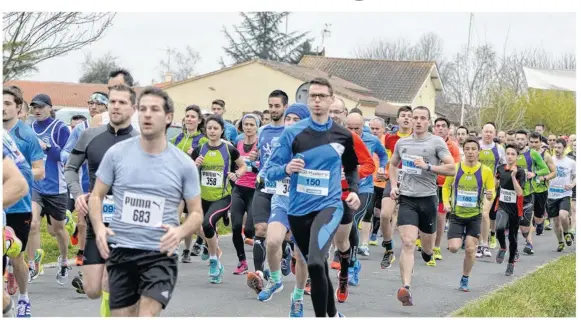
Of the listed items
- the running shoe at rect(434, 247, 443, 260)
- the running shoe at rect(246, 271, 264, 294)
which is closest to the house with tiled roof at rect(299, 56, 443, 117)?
the running shoe at rect(434, 247, 443, 260)

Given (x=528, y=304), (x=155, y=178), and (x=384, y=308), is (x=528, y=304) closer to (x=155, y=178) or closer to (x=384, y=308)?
(x=384, y=308)

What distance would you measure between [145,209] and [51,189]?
5.15m

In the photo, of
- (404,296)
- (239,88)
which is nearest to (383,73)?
(239,88)

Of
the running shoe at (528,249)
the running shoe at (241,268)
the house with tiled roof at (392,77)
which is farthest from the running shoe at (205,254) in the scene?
the house with tiled roof at (392,77)

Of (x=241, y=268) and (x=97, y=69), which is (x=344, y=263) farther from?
(x=97, y=69)

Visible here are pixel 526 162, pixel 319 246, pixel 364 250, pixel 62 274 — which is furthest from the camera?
pixel 526 162

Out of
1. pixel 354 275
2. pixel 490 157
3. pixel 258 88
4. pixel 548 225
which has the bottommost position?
pixel 548 225

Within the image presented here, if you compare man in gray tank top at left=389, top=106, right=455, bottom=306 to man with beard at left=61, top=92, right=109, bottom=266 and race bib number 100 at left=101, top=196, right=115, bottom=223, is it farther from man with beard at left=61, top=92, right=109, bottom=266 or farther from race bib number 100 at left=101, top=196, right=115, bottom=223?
race bib number 100 at left=101, top=196, right=115, bottom=223

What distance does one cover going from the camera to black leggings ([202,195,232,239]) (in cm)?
1145

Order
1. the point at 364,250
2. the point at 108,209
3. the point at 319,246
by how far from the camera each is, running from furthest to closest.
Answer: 1. the point at 364,250
2. the point at 319,246
3. the point at 108,209

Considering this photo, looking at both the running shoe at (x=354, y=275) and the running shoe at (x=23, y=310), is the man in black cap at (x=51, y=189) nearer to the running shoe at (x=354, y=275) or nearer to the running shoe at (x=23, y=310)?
the running shoe at (x=23, y=310)

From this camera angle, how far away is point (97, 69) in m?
90.9

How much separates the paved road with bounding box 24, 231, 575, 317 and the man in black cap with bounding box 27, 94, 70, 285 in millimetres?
340

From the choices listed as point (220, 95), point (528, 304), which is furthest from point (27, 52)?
point (220, 95)
